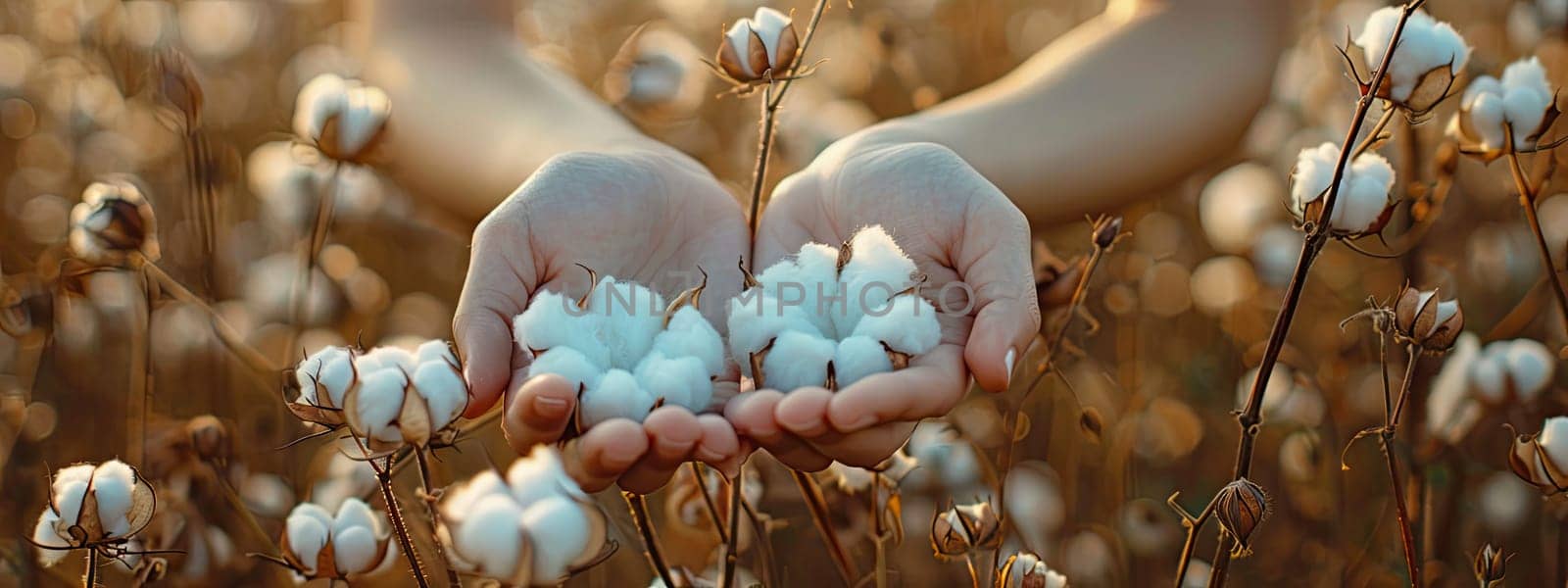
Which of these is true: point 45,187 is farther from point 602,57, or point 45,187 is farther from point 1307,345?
point 1307,345

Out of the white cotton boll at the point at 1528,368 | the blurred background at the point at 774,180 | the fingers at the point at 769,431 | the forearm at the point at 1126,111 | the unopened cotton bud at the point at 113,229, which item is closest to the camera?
the fingers at the point at 769,431

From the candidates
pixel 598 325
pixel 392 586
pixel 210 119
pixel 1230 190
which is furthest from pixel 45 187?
pixel 1230 190

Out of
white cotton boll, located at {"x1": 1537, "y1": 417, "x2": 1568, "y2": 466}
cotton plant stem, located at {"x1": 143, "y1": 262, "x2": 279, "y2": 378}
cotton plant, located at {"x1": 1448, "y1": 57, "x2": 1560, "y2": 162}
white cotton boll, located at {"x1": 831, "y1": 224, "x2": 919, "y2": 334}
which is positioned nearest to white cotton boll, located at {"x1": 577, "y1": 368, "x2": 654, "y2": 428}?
white cotton boll, located at {"x1": 831, "y1": 224, "x2": 919, "y2": 334}

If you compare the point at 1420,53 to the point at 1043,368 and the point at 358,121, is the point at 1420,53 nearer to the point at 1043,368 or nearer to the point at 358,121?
the point at 1043,368

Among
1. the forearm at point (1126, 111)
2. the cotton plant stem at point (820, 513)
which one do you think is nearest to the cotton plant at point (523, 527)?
the cotton plant stem at point (820, 513)

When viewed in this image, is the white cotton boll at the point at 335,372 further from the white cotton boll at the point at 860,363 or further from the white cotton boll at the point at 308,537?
the white cotton boll at the point at 860,363

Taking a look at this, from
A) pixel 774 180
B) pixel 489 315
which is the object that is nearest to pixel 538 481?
pixel 489 315
